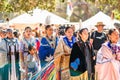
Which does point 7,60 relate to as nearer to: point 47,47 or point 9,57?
point 9,57

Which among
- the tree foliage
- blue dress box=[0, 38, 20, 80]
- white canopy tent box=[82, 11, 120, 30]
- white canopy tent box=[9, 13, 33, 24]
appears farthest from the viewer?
white canopy tent box=[9, 13, 33, 24]

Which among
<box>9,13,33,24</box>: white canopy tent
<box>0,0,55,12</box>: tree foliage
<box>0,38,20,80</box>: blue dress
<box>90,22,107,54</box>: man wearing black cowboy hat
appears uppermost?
<box>0,0,55,12</box>: tree foliage

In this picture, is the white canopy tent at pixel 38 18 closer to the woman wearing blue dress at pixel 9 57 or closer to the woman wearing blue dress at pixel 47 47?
the woman wearing blue dress at pixel 9 57

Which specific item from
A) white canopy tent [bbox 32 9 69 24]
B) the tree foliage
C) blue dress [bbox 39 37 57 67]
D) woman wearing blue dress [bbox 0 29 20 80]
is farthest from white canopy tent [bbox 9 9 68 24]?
blue dress [bbox 39 37 57 67]

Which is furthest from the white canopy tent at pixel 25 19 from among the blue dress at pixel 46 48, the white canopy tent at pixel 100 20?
the blue dress at pixel 46 48

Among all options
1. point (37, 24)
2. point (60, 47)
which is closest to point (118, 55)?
point (60, 47)

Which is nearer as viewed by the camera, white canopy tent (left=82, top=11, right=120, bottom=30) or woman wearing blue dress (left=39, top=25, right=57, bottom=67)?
woman wearing blue dress (left=39, top=25, right=57, bottom=67)

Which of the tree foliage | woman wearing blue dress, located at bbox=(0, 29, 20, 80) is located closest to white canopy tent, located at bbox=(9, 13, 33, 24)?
the tree foliage

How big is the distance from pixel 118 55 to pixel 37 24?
777 inches

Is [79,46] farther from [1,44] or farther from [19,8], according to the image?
[19,8]

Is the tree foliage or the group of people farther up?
the tree foliage

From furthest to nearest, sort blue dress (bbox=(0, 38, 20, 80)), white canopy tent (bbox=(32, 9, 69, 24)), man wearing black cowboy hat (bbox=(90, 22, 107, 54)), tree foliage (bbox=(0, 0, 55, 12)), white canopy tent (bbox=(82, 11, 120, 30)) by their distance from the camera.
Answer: white canopy tent (bbox=(32, 9, 69, 24)) < white canopy tent (bbox=(82, 11, 120, 30)) < tree foliage (bbox=(0, 0, 55, 12)) < man wearing black cowboy hat (bbox=(90, 22, 107, 54)) < blue dress (bbox=(0, 38, 20, 80))

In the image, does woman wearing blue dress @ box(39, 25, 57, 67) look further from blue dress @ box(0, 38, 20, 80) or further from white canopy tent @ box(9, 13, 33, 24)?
white canopy tent @ box(9, 13, 33, 24)

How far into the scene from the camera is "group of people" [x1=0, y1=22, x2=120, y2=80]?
10961 mm
